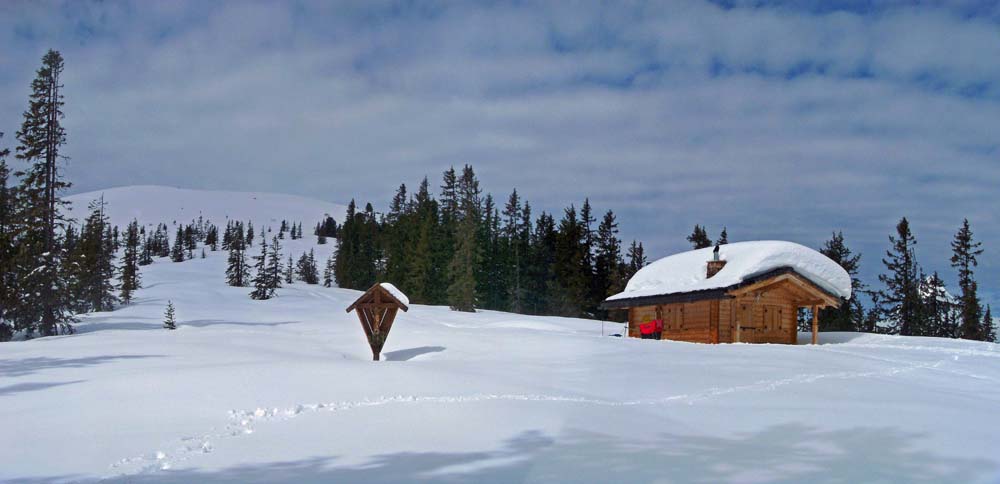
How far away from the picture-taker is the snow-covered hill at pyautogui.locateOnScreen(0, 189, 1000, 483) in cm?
821

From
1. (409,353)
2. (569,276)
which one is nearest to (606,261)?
(569,276)

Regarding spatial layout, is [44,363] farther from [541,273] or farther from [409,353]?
[541,273]

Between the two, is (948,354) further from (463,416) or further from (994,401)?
(463,416)

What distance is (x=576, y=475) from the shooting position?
789 cm

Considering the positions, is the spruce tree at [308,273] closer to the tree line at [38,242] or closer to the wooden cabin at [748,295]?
the tree line at [38,242]

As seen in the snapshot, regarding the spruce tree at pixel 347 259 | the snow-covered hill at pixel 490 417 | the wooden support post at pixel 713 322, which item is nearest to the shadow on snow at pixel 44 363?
the snow-covered hill at pixel 490 417


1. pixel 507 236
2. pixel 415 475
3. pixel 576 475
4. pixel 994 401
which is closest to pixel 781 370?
pixel 994 401

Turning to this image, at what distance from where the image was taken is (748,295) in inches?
1171

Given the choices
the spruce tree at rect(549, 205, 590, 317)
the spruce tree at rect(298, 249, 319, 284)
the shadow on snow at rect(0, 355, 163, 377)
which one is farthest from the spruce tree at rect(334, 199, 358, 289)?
the shadow on snow at rect(0, 355, 163, 377)

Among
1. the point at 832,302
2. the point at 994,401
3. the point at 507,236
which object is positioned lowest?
the point at 994,401

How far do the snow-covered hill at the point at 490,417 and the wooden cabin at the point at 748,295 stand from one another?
765 centimetres

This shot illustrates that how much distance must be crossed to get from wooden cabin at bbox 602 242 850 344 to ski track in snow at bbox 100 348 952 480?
1063 centimetres

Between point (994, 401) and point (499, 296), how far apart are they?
64304 mm

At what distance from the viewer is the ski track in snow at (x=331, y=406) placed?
8148 millimetres
